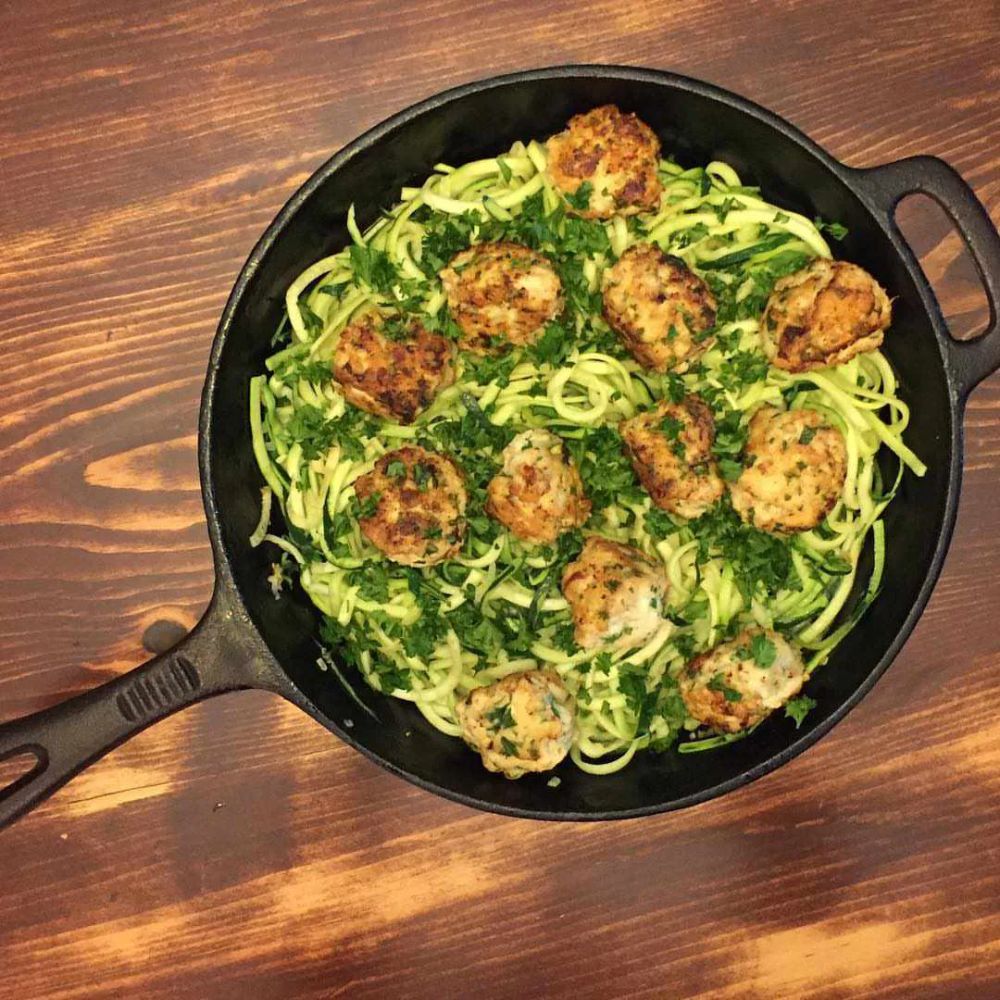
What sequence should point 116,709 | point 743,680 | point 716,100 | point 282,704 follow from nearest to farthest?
1. point 116,709
2. point 716,100
3. point 743,680
4. point 282,704

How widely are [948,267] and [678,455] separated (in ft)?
4.62

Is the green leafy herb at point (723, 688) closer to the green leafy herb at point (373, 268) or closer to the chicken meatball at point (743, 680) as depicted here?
the chicken meatball at point (743, 680)

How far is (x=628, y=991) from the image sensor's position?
3912mm

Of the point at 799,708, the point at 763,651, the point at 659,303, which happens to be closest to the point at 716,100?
the point at 659,303

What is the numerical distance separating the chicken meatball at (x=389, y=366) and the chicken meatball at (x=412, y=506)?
0.55 ft

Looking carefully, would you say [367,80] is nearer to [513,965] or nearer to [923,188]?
[923,188]

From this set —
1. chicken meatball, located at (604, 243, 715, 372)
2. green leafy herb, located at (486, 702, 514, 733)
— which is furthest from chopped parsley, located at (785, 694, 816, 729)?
chicken meatball, located at (604, 243, 715, 372)

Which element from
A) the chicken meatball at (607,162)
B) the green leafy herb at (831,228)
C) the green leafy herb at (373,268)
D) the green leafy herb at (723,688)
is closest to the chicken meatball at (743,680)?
the green leafy herb at (723,688)

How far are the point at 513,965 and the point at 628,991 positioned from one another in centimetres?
48

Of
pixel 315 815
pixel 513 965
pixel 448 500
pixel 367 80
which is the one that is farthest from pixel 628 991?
pixel 367 80

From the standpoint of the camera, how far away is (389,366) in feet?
10.2

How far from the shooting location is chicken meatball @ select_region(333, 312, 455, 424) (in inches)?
123

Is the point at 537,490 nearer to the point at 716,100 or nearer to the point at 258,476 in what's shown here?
the point at 258,476

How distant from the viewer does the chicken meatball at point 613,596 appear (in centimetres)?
308
